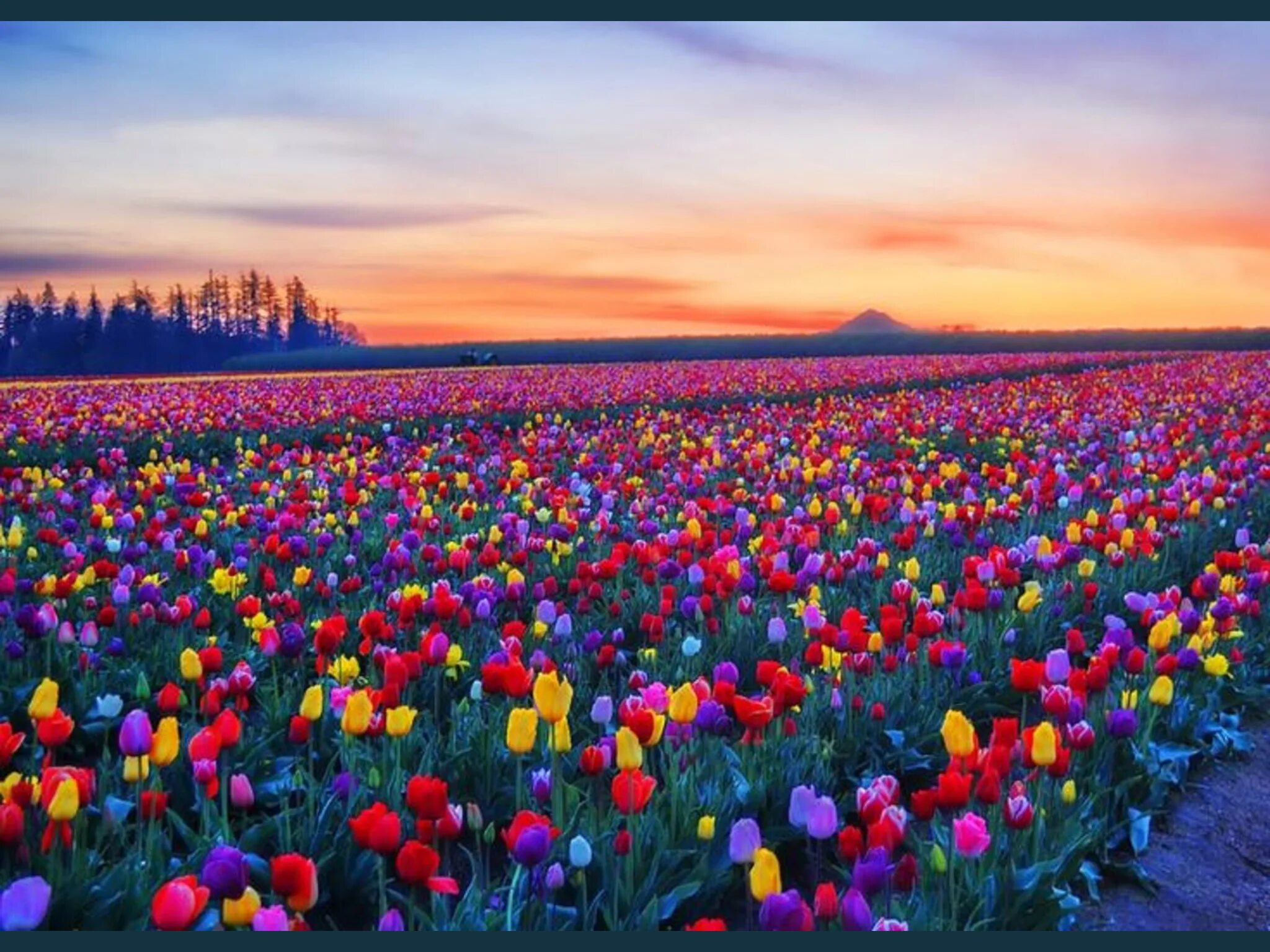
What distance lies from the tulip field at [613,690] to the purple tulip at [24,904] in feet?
1.08

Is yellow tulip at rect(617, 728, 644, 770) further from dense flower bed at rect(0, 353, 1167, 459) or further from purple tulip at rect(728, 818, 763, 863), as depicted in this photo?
dense flower bed at rect(0, 353, 1167, 459)

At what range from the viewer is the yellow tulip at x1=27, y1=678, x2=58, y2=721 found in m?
3.32

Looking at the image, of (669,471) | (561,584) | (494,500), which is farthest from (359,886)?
(669,471)

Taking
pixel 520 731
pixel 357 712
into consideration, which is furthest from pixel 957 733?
pixel 357 712

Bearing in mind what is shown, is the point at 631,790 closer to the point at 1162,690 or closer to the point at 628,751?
the point at 628,751

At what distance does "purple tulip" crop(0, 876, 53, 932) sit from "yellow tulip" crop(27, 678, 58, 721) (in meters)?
0.98

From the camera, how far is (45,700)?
3355 millimetres

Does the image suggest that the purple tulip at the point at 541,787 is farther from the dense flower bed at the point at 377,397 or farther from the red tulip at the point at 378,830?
the dense flower bed at the point at 377,397

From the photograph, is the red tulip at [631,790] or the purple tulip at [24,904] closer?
the purple tulip at [24,904]

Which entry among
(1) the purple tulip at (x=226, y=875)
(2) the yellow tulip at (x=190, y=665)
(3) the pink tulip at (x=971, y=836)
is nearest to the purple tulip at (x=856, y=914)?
(3) the pink tulip at (x=971, y=836)

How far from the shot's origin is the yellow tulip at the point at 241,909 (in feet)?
8.17

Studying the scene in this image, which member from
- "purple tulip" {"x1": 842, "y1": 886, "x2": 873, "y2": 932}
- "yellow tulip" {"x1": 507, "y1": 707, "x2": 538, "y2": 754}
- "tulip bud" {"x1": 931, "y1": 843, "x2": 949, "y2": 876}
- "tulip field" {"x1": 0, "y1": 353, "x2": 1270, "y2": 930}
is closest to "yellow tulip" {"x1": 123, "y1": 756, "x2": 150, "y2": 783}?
"tulip field" {"x1": 0, "y1": 353, "x2": 1270, "y2": 930}

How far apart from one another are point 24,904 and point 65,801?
482mm

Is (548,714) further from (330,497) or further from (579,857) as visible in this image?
(330,497)
